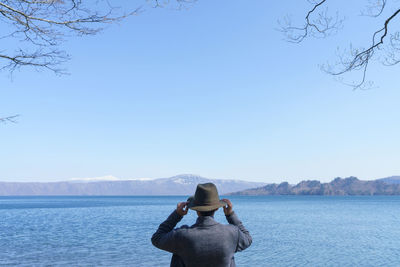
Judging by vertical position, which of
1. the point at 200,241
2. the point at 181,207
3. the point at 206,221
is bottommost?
the point at 200,241

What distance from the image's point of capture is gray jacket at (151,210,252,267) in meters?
2.96

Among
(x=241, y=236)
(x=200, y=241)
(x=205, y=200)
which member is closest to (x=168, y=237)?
(x=200, y=241)

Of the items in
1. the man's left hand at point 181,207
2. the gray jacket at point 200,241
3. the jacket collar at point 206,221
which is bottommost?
the gray jacket at point 200,241

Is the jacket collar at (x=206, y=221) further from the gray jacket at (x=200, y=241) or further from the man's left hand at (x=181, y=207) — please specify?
the man's left hand at (x=181, y=207)

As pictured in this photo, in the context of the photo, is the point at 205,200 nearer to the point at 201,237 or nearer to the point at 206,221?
the point at 206,221

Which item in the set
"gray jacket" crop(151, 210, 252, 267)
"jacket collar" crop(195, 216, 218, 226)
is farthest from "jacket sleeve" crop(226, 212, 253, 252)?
"jacket collar" crop(195, 216, 218, 226)

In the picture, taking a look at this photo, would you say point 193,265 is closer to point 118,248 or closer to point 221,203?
point 221,203

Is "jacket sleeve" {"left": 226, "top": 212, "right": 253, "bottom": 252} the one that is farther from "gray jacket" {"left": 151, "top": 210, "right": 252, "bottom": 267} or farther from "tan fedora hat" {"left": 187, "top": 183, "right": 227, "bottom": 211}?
"tan fedora hat" {"left": 187, "top": 183, "right": 227, "bottom": 211}

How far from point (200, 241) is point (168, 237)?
0.76ft

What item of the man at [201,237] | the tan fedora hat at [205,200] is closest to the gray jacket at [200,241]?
the man at [201,237]

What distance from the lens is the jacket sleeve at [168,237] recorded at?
296 centimetres

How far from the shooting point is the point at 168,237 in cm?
297

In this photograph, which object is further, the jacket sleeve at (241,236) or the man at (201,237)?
the jacket sleeve at (241,236)

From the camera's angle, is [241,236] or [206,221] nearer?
[206,221]
